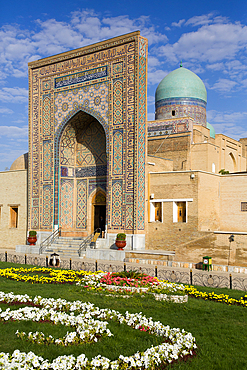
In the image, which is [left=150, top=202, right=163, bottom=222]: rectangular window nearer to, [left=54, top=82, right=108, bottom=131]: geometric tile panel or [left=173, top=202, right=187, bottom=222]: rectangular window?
[left=173, top=202, right=187, bottom=222]: rectangular window

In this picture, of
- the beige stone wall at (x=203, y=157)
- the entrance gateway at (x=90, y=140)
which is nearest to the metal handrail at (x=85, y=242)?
the entrance gateway at (x=90, y=140)

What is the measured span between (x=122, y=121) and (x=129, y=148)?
4.38 ft

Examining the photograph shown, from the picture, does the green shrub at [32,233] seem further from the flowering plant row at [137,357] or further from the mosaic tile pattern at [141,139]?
the flowering plant row at [137,357]

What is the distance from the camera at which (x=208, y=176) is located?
17.4 meters

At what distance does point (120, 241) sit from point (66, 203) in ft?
17.3

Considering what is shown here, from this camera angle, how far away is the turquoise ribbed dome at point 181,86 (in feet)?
82.1

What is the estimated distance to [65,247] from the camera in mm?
18328

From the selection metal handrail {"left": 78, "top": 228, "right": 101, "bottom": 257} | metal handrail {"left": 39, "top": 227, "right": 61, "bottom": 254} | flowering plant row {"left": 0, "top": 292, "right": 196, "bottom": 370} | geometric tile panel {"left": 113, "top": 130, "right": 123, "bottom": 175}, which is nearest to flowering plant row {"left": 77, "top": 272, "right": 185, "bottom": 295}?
flowering plant row {"left": 0, "top": 292, "right": 196, "bottom": 370}

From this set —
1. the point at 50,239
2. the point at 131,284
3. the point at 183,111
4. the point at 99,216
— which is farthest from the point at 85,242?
the point at 183,111

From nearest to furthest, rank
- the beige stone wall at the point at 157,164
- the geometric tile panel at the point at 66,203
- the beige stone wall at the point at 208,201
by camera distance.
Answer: the beige stone wall at the point at 208,201, the beige stone wall at the point at 157,164, the geometric tile panel at the point at 66,203

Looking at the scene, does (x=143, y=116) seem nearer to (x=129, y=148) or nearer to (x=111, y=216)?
(x=129, y=148)

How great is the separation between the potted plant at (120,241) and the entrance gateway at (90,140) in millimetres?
478

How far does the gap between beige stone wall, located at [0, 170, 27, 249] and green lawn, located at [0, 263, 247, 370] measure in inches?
502

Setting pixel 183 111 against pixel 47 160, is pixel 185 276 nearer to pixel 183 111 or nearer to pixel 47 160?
pixel 47 160
